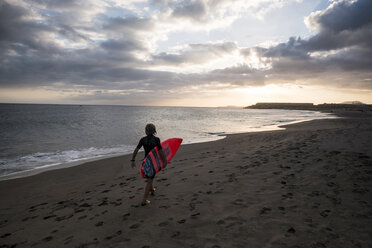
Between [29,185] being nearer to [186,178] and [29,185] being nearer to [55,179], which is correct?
[55,179]

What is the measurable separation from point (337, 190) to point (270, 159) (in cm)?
329

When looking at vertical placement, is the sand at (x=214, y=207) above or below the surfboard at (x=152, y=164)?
below

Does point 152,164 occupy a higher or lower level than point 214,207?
higher

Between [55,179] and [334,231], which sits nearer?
[334,231]

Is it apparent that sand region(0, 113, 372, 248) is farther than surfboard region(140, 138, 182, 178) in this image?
No

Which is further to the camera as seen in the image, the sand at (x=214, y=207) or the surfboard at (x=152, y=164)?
the surfboard at (x=152, y=164)

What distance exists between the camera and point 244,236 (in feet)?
11.3

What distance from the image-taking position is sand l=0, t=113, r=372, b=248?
3.52 m

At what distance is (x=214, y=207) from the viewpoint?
4.61 metres

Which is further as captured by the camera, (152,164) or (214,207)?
→ (152,164)

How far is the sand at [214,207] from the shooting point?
3520 millimetres

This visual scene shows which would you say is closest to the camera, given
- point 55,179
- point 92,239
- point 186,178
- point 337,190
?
point 92,239

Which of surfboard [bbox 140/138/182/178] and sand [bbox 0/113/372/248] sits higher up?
surfboard [bbox 140/138/182/178]

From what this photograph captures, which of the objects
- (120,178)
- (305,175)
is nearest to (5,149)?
(120,178)
